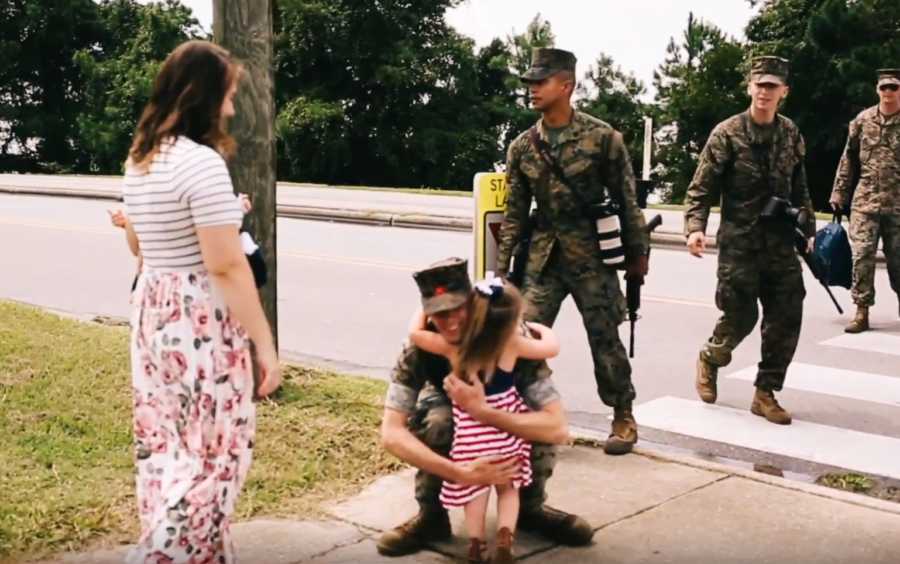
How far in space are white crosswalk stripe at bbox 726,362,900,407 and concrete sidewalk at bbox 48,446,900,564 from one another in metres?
2.09

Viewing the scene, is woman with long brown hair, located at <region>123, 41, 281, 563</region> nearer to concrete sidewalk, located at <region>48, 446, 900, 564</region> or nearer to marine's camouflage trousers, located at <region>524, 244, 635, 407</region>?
concrete sidewalk, located at <region>48, 446, 900, 564</region>

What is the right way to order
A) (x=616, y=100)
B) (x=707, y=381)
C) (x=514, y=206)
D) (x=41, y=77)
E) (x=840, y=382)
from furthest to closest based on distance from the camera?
(x=616, y=100), (x=41, y=77), (x=840, y=382), (x=707, y=381), (x=514, y=206)

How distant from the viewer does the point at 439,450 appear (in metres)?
4.28

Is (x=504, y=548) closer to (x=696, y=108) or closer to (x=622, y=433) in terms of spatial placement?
(x=622, y=433)

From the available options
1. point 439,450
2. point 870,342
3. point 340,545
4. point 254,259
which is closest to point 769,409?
point 870,342

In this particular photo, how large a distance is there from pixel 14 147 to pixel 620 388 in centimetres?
4853

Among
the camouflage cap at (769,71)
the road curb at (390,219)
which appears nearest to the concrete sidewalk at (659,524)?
the camouflage cap at (769,71)

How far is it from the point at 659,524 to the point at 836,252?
14.8 ft

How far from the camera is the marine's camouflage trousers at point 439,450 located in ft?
14.0

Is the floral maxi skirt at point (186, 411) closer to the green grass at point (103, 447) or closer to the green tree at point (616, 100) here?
the green grass at point (103, 447)

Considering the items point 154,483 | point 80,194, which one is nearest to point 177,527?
point 154,483

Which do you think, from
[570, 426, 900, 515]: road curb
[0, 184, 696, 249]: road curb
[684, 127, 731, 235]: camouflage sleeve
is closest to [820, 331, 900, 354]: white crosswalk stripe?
[684, 127, 731, 235]: camouflage sleeve

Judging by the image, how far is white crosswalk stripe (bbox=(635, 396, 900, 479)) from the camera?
5914mm

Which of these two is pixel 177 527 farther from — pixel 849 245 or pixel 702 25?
pixel 702 25
